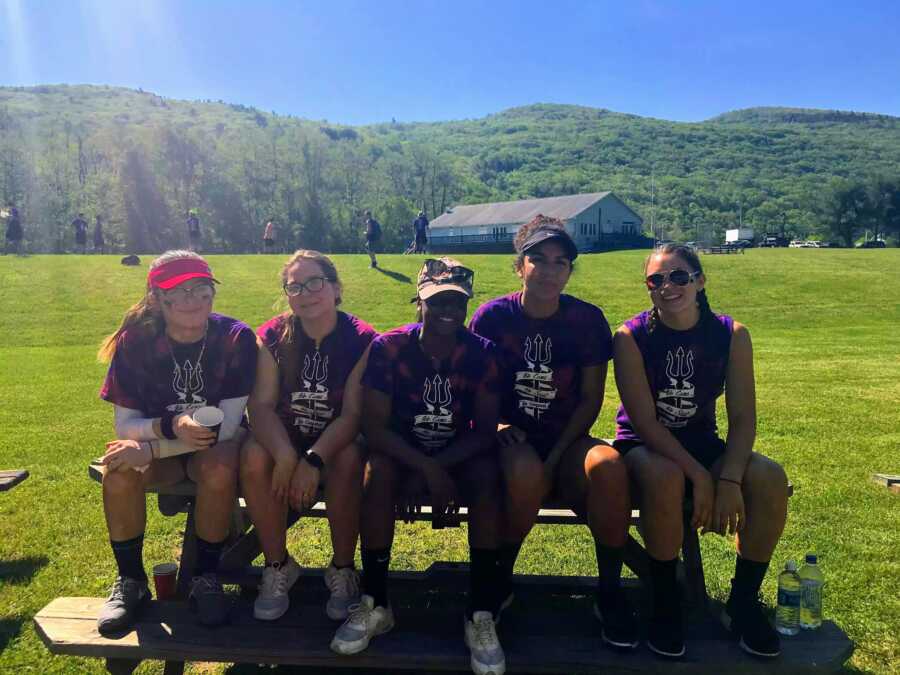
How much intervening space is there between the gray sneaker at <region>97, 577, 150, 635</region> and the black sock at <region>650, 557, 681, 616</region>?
2.31m

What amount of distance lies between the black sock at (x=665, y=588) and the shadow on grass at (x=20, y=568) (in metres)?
3.78

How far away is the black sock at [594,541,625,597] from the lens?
115 inches

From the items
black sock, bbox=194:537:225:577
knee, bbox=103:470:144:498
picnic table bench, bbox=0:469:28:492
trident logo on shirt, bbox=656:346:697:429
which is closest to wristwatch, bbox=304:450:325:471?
black sock, bbox=194:537:225:577

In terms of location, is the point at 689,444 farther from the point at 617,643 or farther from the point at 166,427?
the point at 166,427

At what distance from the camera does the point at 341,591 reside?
9.89 ft

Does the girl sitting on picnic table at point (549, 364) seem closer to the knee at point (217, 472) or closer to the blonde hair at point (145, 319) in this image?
the knee at point (217, 472)

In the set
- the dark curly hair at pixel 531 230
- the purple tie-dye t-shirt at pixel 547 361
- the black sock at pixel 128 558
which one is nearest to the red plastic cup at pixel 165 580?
the black sock at pixel 128 558

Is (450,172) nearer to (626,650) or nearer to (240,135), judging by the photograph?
(240,135)

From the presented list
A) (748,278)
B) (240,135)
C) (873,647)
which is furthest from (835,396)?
(240,135)

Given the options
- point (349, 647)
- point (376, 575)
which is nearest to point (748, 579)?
point (376, 575)

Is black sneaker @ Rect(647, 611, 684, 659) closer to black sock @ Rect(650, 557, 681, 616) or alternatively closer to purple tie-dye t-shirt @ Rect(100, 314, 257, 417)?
black sock @ Rect(650, 557, 681, 616)

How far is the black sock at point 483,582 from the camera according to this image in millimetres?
2836

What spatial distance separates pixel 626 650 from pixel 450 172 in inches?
4142

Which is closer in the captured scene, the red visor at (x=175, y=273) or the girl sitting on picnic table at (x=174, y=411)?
the girl sitting on picnic table at (x=174, y=411)
